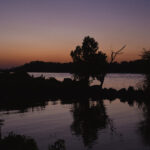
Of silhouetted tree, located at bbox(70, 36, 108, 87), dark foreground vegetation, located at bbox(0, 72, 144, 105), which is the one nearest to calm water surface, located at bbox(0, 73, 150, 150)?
dark foreground vegetation, located at bbox(0, 72, 144, 105)

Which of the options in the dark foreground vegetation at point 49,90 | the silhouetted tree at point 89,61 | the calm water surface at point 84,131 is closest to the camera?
the calm water surface at point 84,131

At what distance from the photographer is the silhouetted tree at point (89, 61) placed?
5066cm

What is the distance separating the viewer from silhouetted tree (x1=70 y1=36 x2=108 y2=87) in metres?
50.7

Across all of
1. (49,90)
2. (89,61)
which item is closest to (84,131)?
(49,90)

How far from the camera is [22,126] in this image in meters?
19.5

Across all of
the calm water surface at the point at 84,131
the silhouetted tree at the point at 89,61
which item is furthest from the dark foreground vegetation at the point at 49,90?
the calm water surface at the point at 84,131

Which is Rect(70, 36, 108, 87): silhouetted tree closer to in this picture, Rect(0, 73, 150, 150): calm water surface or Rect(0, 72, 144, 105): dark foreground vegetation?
Rect(0, 72, 144, 105): dark foreground vegetation

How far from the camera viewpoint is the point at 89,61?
51.1m

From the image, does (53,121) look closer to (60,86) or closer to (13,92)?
(13,92)

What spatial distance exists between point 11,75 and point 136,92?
2928 centimetres

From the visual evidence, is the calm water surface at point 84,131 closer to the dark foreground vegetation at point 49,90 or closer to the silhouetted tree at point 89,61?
the dark foreground vegetation at point 49,90

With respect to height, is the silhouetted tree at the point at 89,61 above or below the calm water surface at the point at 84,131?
above

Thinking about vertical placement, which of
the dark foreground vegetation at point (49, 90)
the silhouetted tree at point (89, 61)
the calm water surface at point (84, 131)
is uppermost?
the silhouetted tree at point (89, 61)

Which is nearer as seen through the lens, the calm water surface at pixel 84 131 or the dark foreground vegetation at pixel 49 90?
the calm water surface at pixel 84 131
